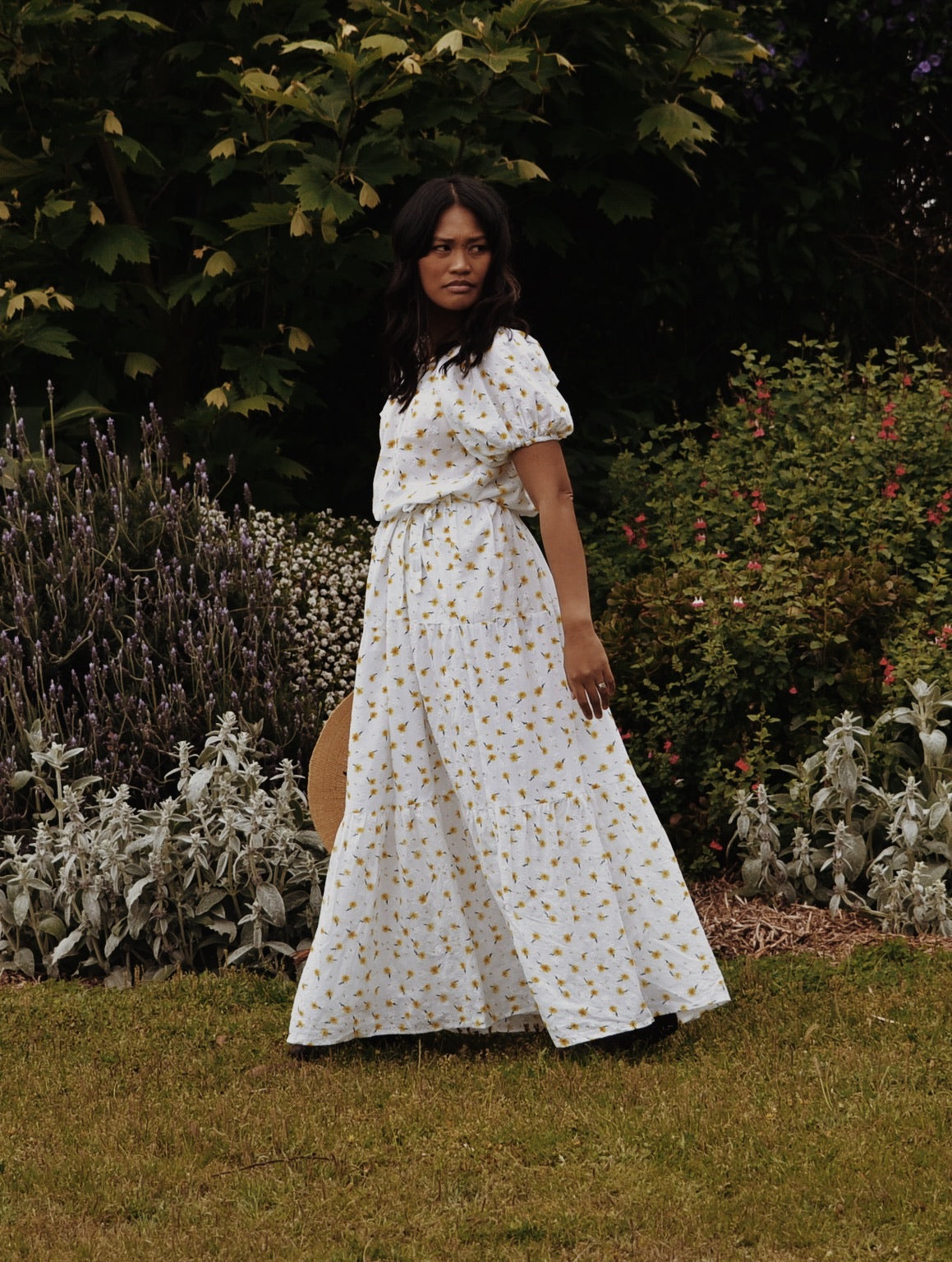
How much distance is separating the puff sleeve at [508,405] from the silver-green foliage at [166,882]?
4.36 ft

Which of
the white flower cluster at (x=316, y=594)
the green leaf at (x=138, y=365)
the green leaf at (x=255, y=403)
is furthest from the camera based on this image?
the green leaf at (x=138, y=365)

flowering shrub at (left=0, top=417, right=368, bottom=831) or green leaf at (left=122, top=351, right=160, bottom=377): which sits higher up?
green leaf at (left=122, top=351, right=160, bottom=377)

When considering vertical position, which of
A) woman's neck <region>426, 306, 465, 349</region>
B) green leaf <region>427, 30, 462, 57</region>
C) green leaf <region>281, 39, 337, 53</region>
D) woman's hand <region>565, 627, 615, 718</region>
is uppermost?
green leaf <region>281, 39, 337, 53</region>

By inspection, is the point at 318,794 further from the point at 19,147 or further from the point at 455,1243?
the point at 19,147

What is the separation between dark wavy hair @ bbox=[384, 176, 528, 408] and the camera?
10.8 ft

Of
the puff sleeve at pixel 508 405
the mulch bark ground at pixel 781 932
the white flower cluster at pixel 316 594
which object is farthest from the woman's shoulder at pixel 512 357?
the white flower cluster at pixel 316 594

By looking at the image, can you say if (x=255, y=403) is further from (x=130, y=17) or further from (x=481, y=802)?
(x=481, y=802)

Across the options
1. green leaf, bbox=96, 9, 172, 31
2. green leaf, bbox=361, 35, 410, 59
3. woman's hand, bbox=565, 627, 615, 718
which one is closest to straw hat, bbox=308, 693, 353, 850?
woman's hand, bbox=565, 627, 615, 718

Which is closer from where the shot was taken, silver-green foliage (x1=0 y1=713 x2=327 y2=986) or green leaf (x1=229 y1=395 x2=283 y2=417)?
silver-green foliage (x1=0 y1=713 x2=327 y2=986)

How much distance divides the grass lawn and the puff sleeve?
1328mm

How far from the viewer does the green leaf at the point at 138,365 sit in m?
5.99

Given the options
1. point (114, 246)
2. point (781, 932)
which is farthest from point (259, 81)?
point (781, 932)

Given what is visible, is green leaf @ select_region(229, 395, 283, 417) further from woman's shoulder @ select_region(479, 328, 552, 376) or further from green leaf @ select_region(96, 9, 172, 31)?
woman's shoulder @ select_region(479, 328, 552, 376)

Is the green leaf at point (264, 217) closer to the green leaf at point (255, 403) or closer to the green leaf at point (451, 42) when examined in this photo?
the green leaf at point (255, 403)
